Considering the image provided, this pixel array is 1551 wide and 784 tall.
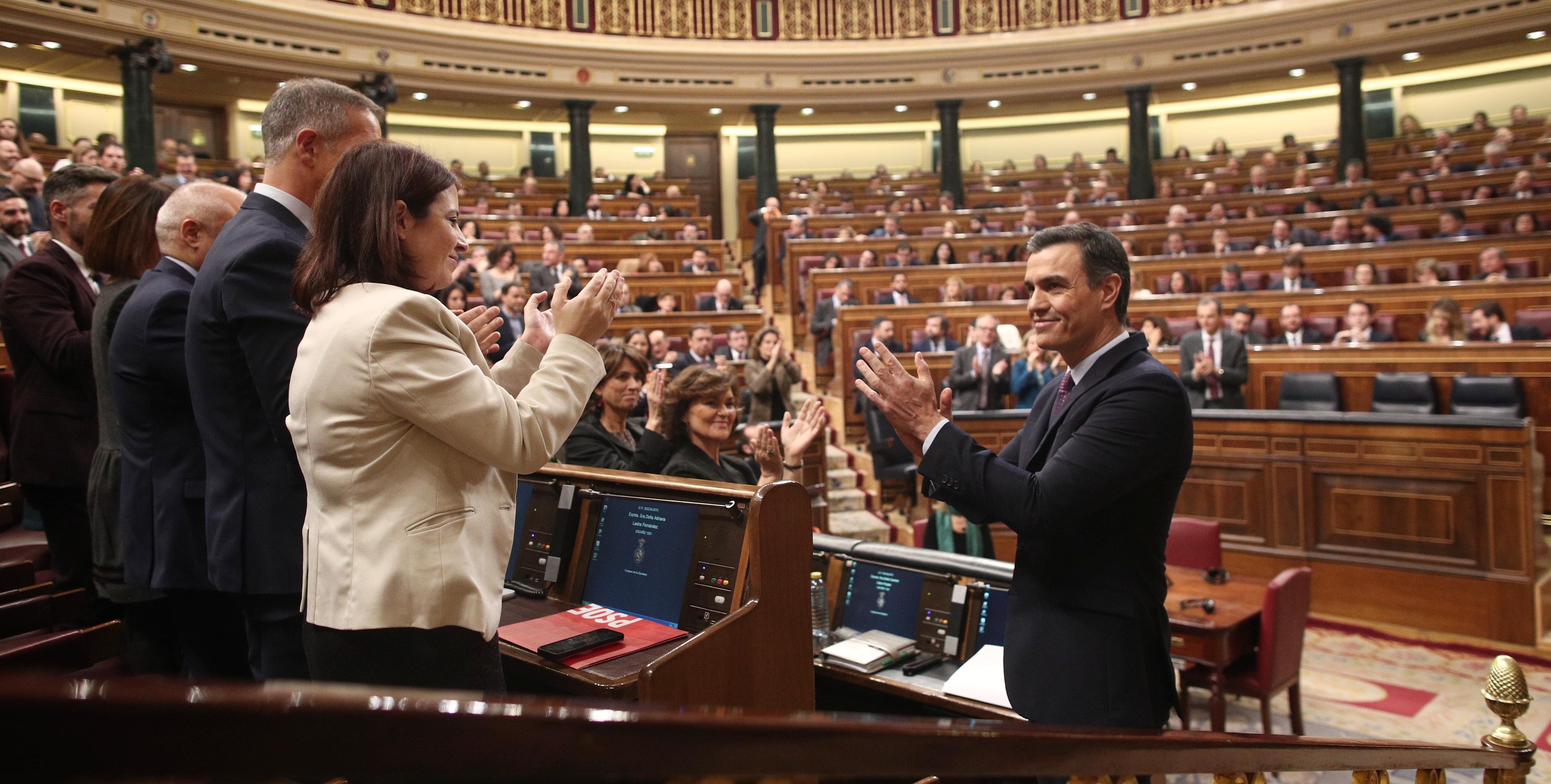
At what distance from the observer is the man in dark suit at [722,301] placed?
303 inches

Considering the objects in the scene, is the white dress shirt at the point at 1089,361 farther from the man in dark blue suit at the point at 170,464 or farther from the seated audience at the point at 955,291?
the seated audience at the point at 955,291

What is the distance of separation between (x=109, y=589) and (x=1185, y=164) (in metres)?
13.5

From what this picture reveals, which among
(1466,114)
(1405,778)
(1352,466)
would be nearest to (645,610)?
(1405,778)

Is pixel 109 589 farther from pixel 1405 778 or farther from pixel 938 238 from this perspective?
pixel 938 238

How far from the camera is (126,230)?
6.01 ft

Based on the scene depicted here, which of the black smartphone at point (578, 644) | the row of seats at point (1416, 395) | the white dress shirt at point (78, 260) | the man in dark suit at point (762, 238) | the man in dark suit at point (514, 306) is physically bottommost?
the black smartphone at point (578, 644)

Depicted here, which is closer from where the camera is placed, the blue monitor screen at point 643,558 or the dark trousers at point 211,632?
the dark trousers at point 211,632

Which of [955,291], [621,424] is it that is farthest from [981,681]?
[955,291]

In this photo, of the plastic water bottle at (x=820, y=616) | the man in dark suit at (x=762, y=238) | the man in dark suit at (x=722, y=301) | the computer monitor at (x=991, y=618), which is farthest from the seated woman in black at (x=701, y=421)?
the man in dark suit at (x=762, y=238)

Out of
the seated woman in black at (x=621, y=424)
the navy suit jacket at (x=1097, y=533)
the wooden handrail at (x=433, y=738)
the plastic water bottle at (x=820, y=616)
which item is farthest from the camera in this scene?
the seated woman in black at (x=621, y=424)

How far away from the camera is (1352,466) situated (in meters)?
4.53

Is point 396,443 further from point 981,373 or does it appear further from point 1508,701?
point 981,373

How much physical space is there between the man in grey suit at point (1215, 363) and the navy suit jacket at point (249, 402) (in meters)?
5.01

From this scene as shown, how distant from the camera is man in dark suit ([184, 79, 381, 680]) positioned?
49.0 inches
